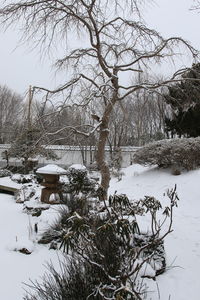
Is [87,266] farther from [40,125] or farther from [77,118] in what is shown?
[77,118]

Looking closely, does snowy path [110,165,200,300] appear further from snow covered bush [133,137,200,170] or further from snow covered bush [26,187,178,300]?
snow covered bush [133,137,200,170]

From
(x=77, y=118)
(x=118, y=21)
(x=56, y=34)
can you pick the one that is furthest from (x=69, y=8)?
(x=77, y=118)

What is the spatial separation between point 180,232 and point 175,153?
12.6 ft

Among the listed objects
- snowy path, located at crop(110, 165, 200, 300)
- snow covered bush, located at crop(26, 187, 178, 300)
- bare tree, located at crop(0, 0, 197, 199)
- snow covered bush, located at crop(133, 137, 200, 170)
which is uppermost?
bare tree, located at crop(0, 0, 197, 199)

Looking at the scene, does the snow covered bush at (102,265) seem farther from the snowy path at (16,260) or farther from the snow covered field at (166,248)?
the snowy path at (16,260)

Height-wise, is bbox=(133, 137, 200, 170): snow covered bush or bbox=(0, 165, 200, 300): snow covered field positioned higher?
bbox=(133, 137, 200, 170): snow covered bush

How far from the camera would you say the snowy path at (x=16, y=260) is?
2.56 metres

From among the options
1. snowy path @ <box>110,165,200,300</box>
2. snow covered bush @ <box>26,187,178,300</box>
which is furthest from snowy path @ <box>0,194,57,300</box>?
snowy path @ <box>110,165,200,300</box>

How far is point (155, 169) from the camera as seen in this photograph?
8.85 m

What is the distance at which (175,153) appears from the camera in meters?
7.77

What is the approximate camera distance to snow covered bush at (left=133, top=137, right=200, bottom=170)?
768 centimetres

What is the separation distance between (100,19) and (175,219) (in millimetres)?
4063

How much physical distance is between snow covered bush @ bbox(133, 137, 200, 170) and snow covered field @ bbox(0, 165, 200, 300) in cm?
128

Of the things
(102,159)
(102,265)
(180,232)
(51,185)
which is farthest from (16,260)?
(51,185)
